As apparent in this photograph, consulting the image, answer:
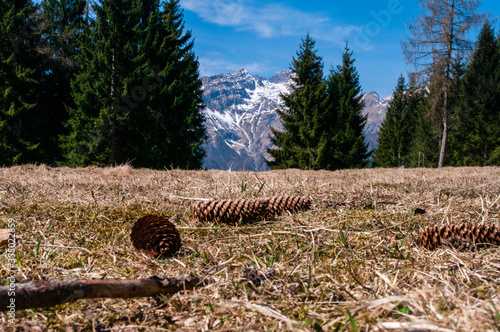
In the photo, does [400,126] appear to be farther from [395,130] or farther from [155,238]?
[155,238]

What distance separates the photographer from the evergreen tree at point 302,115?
25.8m

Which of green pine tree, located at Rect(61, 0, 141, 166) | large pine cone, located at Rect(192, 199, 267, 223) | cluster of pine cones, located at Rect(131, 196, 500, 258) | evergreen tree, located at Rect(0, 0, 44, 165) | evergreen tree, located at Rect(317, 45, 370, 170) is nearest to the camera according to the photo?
cluster of pine cones, located at Rect(131, 196, 500, 258)

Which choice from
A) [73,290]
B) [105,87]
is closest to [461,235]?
[73,290]

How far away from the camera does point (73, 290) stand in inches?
29.4

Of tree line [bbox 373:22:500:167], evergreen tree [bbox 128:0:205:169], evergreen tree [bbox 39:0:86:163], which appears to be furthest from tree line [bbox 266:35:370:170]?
evergreen tree [bbox 39:0:86:163]

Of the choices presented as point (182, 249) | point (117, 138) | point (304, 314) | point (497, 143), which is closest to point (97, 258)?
point (182, 249)

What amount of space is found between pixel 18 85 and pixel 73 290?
23.0m

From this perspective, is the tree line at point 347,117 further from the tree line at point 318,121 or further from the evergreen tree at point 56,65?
the evergreen tree at point 56,65

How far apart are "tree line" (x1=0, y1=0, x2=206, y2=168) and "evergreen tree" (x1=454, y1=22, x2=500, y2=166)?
24133 mm

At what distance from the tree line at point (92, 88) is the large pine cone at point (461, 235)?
1816 cm

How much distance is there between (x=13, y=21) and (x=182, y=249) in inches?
948

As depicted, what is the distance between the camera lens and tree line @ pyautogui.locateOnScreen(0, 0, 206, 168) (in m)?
17.5

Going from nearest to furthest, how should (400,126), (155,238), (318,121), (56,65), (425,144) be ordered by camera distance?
(155,238) → (56,65) → (318,121) → (425,144) → (400,126)

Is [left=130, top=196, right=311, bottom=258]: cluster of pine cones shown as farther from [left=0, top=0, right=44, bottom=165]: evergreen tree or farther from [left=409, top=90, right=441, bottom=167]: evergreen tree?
[left=409, top=90, right=441, bottom=167]: evergreen tree
